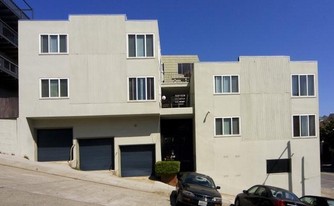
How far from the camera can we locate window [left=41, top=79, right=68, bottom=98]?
24062mm

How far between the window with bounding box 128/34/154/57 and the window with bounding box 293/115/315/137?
1150cm

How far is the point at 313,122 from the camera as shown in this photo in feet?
88.1

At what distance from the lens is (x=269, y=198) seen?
13.6 metres

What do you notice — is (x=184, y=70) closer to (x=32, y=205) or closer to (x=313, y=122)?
(x=313, y=122)

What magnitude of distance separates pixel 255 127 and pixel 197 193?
1289 cm

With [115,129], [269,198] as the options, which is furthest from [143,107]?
[269,198]

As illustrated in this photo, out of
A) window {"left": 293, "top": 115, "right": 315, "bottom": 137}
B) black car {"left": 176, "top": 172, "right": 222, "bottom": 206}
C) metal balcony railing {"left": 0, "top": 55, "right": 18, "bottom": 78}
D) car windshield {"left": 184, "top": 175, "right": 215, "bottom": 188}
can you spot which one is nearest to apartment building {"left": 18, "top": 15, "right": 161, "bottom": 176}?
metal balcony railing {"left": 0, "top": 55, "right": 18, "bottom": 78}

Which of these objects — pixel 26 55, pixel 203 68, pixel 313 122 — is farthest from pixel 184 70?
pixel 26 55

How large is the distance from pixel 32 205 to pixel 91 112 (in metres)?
12.7

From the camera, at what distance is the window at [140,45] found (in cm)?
2472

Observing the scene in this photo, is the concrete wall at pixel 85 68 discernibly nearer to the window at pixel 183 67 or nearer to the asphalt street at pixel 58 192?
the asphalt street at pixel 58 192

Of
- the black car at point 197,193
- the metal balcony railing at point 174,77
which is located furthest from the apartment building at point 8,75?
the metal balcony railing at point 174,77

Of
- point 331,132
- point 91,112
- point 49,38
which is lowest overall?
point 331,132

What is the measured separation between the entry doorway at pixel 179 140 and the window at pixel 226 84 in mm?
4489
